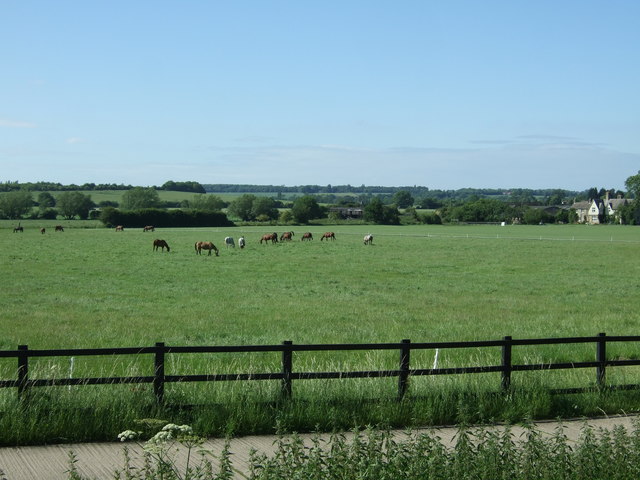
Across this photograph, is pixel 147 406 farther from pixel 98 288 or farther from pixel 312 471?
pixel 98 288

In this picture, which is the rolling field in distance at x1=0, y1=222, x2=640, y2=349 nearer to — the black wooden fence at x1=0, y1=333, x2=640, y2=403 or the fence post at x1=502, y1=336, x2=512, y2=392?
the fence post at x1=502, y1=336, x2=512, y2=392

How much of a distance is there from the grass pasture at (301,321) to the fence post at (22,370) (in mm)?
197

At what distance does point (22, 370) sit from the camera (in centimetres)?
1016

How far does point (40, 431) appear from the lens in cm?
988

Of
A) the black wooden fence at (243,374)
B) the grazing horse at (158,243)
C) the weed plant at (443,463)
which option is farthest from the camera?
the grazing horse at (158,243)

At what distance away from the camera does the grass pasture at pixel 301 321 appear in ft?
35.2

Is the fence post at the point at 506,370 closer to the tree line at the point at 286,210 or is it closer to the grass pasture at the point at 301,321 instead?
the grass pasture at the point at 301,321

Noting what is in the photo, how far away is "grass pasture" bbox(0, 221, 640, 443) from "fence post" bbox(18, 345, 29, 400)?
20 cm

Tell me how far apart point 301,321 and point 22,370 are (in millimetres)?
13994

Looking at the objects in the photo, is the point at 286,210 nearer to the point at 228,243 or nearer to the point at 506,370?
the point at 228,243

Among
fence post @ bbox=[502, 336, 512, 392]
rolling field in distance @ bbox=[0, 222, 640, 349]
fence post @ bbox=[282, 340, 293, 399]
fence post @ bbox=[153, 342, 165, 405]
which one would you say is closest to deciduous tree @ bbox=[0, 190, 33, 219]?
rolling field in distance @ bbox=[0, 222, 640, 349]

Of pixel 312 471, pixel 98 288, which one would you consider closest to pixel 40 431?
pixel 312 471

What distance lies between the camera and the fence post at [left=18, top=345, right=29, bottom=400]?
9.98 meters

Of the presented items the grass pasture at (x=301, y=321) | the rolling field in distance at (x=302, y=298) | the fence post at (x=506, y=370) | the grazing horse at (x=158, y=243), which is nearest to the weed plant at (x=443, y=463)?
the grass pasture at (x=301, y=321)
